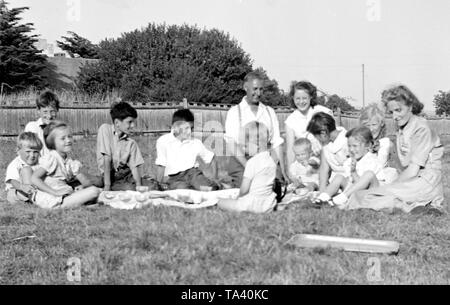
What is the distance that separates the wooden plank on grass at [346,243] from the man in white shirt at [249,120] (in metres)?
3.57

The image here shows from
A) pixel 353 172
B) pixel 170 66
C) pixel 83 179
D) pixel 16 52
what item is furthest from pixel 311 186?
pixel 170 66

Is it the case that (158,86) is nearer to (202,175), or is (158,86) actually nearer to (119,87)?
(119,87)

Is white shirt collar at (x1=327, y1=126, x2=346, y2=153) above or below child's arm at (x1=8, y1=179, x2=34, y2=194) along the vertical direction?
above

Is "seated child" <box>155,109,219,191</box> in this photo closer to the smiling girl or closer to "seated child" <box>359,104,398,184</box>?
"seated child" <box>359,104,398,184</box>

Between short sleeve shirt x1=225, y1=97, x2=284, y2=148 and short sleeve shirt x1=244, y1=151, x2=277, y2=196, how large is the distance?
6.14 feet

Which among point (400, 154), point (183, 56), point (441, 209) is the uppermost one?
point (183, 56)

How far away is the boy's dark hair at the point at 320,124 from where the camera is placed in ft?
27.5

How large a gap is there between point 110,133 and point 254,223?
12.0ft

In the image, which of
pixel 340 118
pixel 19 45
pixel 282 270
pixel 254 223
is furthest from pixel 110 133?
pixel 19 45

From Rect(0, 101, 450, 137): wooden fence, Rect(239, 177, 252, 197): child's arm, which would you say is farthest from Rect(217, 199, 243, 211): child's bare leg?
Rect(0, 101, 450, 137): wooden fence

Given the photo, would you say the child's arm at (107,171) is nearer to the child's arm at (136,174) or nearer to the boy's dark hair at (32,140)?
the child's arm at (136,174)

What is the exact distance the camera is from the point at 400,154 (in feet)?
24.1

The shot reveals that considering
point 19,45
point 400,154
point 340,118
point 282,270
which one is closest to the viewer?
point 282,270

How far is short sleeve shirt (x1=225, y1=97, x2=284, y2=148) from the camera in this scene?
8.72 metres
